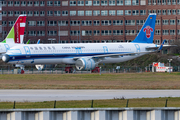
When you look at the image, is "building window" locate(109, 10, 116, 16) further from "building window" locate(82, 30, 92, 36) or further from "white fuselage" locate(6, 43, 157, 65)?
"white fuselage" locate(6, 43, 157, 65)

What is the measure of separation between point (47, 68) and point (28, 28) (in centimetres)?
6577

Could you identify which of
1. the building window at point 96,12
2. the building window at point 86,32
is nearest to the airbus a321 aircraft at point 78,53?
the building window at point 86,32

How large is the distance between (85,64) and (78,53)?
11.6 feet

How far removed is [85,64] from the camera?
66938 millimetres

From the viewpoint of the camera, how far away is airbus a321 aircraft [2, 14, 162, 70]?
213ft

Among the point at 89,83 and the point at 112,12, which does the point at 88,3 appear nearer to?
the point at 112,12

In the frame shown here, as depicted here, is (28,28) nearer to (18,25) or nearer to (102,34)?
(102,34)

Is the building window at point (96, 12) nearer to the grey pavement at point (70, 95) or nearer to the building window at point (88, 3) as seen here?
the building window at point (88, 3)

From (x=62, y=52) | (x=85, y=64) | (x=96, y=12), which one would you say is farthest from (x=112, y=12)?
(x=85, y=64)

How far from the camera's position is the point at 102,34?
13538 cm

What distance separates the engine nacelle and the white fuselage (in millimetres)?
1533

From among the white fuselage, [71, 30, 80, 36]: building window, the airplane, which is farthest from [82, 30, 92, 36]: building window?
the white fuselage

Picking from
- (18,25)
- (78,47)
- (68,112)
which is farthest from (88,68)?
(68,112)

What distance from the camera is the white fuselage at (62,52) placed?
6475cm
